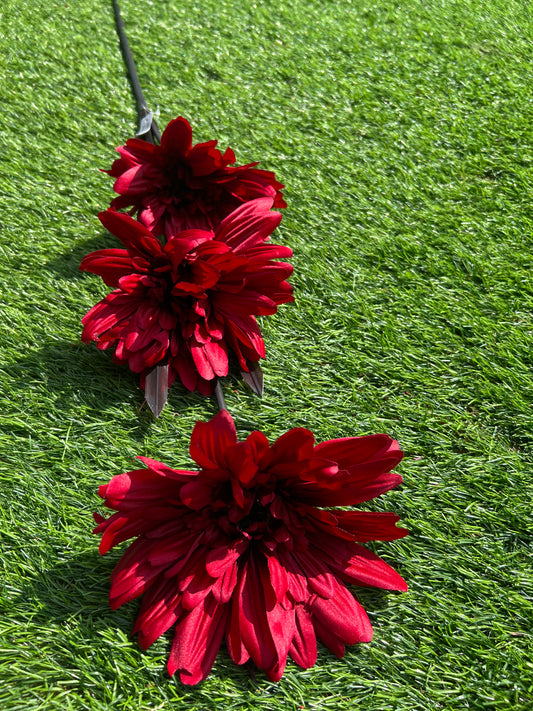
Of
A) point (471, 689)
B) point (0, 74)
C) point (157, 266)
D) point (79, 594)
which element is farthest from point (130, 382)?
point (0, 74)

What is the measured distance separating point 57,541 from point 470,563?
2.77ft

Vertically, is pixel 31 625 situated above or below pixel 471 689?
below

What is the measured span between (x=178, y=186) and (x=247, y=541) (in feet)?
2.94

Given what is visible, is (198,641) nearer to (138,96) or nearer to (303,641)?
(303,641)

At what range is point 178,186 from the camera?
1.66 meters

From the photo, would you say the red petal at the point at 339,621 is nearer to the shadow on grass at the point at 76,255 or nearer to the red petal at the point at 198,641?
the red petal at the point at 198,641

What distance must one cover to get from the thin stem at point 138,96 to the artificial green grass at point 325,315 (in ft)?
0.22

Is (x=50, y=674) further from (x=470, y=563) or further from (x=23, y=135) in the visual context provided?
(x=23, y=135)

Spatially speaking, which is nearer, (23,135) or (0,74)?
(23,135)

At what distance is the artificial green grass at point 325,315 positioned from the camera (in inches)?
48.9

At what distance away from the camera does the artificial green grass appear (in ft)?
4.08

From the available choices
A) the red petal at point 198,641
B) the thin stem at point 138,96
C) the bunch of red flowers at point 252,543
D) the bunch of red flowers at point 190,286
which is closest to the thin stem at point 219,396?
the bunch of red flowers at point 190,286

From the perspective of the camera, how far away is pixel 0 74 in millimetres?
2711

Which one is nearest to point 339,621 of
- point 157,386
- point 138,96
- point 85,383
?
point 157,386
